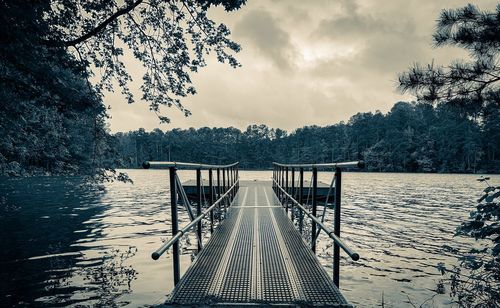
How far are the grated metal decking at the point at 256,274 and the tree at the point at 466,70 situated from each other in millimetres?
3500

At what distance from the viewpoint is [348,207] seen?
16797 mm

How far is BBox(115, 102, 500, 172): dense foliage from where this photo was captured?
7656 cm

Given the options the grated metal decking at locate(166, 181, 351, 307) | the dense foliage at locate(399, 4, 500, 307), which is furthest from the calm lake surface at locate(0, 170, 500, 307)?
the grated metal decking at locate(166, 181, 351, 307)

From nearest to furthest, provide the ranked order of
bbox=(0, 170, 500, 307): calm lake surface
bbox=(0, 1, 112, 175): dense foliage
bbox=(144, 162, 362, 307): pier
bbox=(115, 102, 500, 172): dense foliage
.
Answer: bbox=(144, 162, 362, 307): pier < bbox=(0, 1, 112, 175): dense foliage < bbox=(0, 170, 500, 307): calm lake surface < bbox=(115, 102, 500, 172): dense foliage

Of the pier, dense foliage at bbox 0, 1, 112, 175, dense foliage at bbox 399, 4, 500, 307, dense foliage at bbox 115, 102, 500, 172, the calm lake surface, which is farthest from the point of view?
dense foliage at bbox 115, 102, 500, 172

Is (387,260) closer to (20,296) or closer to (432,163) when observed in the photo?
(20,296)

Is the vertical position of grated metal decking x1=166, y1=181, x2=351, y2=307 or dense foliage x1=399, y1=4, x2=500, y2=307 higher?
dense foliage x1=399, y1=4, x2=500, y2=307

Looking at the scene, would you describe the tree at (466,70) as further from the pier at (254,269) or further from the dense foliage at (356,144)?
the dense foliage at (356,144)

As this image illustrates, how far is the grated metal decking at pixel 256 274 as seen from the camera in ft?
10.5

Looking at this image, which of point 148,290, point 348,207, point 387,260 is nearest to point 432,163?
point 348,207

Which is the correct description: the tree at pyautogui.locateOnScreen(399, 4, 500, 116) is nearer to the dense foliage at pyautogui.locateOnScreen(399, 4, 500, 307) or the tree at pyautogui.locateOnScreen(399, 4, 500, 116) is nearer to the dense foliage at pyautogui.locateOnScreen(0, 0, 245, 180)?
the dense foliage at pyautogui.locateOnScreen(399, 4, 500, 307)

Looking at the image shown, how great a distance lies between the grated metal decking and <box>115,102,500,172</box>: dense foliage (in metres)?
34.4

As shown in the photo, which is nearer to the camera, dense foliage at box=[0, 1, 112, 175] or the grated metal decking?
the grated metal decking

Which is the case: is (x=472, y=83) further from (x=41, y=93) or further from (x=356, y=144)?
(x=356, y=144)
